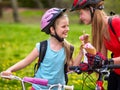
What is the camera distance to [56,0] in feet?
93.5

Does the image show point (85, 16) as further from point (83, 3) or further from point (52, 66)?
point (52, 66)

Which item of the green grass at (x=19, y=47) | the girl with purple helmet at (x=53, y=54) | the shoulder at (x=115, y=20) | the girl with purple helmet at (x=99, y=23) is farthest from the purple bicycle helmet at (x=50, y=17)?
the green grass at (x=19, y=47)

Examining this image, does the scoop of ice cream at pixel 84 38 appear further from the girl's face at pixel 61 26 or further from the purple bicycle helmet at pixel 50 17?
the purple bicycle helmet at pixel 50 17

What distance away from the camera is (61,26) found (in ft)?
17.9

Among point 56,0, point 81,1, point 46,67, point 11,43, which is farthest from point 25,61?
point 56,0

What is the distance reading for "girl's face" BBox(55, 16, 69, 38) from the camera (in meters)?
5.45

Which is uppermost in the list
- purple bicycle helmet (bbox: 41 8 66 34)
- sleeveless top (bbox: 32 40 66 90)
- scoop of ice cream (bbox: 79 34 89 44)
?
purple bicycle helmet (bbox: 41 8 66 34)

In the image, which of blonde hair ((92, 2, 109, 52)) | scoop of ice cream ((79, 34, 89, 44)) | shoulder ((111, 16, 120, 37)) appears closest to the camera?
shoulder ((111, 16, 120, 37))

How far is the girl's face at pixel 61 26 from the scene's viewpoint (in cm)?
545

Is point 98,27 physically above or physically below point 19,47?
below

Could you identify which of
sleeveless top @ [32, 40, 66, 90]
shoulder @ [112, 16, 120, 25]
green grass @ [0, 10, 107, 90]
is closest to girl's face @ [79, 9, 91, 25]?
shoulder @ [112, 16, 120, 25]

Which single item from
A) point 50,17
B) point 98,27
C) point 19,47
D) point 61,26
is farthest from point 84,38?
point 19,47

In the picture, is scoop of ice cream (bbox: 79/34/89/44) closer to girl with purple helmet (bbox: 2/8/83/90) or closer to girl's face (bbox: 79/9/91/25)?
girl's face (bbox: 79/9/91/25)

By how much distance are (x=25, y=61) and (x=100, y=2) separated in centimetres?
106
